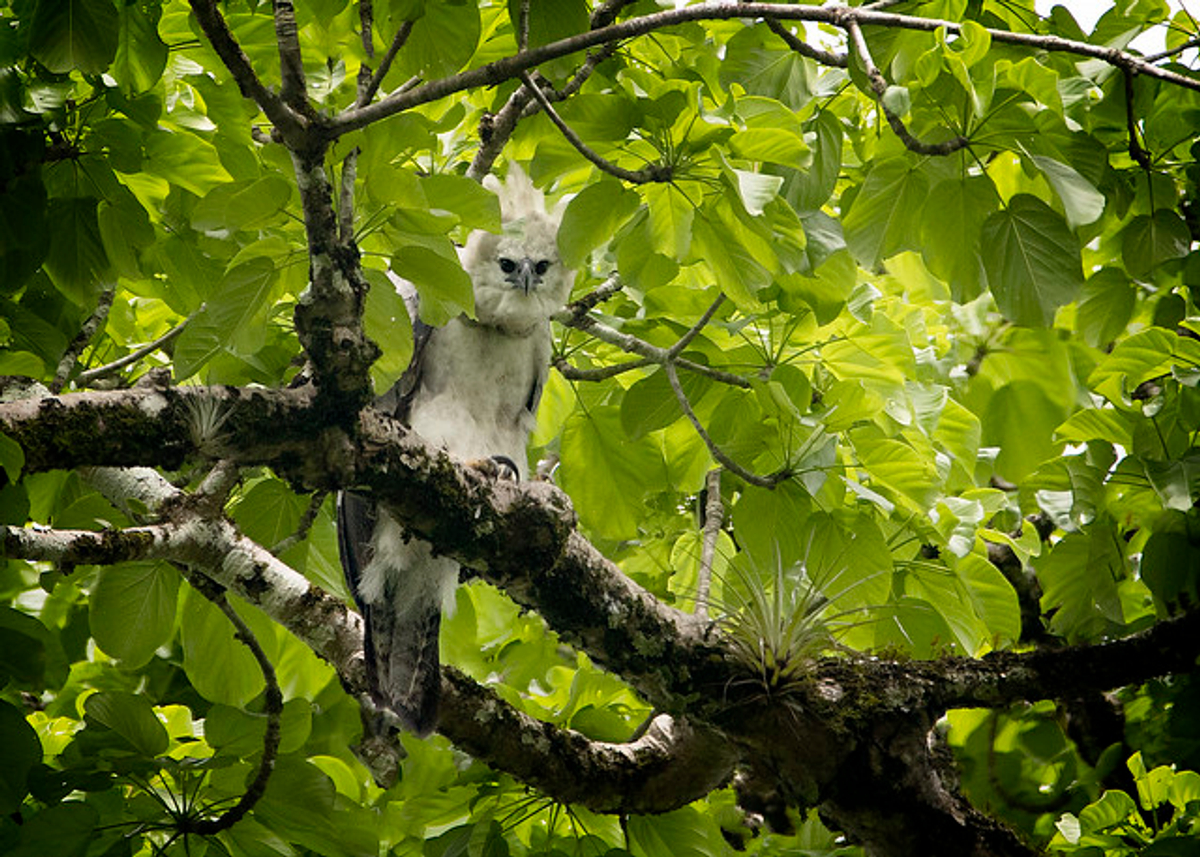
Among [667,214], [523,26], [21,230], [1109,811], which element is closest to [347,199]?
[523,26]

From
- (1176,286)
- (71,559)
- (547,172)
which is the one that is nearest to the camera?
(71,559)

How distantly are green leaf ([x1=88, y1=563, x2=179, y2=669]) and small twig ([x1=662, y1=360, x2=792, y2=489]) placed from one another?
1252 millimetres

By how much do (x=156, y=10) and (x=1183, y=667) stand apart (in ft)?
8.92

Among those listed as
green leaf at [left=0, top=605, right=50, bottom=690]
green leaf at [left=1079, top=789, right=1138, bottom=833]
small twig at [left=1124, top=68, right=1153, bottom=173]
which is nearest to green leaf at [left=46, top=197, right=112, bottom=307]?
green leaf at [left=0, top=605, right=50, bottom=690]

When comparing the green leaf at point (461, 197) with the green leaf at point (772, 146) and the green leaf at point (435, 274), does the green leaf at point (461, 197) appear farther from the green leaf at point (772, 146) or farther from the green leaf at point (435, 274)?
the green leaf at point (772, 146)

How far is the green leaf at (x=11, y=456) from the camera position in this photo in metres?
1.83

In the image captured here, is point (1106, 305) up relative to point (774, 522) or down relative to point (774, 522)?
up

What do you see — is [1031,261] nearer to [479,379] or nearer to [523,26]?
[523,26]

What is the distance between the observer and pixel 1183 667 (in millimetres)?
2658

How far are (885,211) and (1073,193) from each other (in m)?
0.49

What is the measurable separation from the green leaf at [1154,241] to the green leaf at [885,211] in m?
0.55

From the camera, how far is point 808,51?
241 centimetres

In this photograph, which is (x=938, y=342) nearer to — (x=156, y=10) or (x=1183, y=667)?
(x=1183, y=667)

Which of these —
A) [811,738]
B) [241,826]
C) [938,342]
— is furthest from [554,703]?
[938,342]
